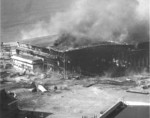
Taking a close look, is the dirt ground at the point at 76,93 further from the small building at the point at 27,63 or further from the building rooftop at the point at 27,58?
the building rooftop at the point at 27,58

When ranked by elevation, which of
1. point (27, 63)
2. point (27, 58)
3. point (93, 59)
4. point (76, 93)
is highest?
point (27, 58)

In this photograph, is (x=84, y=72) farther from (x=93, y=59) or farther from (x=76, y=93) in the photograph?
(x=76, y=93)

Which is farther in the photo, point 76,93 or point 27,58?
point 27,58

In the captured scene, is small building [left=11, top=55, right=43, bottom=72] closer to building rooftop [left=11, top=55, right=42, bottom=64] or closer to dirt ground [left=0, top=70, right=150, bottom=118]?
building rooftop [left=11, top=55, right=42, bottom=64]

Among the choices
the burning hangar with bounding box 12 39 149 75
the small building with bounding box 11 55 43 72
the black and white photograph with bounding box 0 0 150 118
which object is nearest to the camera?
the black and white photograph with bounding box 0 0 150 118

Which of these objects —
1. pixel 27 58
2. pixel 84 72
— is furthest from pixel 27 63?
pixel 84 72

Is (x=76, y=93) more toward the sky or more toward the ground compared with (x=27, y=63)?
more toward the ground

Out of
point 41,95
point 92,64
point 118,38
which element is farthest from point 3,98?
point 118,38

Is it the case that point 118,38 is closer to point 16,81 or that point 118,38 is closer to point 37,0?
point 16,81
